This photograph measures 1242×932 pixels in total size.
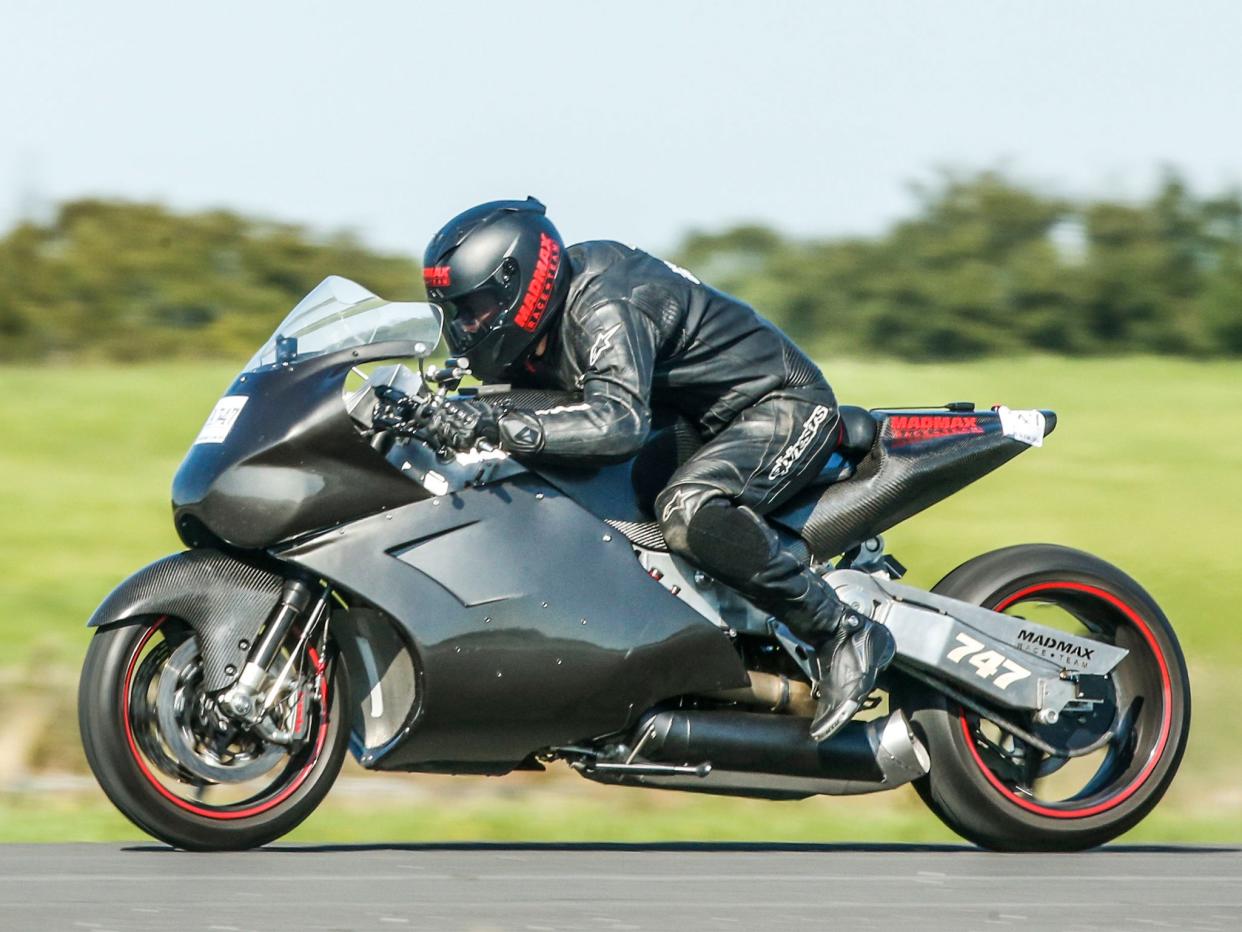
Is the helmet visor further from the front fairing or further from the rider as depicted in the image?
the front fairing

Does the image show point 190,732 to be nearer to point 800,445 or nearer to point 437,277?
point 437,277

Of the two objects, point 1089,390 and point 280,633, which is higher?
point 1089,390

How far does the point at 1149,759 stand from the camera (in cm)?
634

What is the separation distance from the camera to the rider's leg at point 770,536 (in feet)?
19.2

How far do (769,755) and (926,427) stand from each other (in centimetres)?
108

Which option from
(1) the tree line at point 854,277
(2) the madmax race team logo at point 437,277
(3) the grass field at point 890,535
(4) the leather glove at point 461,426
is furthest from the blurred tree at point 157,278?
(4) the leather glove at point 461,426

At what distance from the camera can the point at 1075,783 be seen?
829 cm

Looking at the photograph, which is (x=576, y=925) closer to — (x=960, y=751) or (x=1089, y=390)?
(x=960, y=751)

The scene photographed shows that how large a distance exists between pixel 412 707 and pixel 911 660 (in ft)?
4.72

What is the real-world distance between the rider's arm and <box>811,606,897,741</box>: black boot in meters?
0.79

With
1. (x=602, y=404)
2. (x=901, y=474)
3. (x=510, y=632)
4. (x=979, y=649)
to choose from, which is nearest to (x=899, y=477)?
(x=901, y=474)

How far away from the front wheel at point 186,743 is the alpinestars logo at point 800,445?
132cm

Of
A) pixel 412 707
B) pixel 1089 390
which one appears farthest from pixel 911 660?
pixel 1089 390

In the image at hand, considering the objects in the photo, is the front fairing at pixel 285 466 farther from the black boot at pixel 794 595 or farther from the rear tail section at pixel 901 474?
the rear tail section at pixel 901 474
